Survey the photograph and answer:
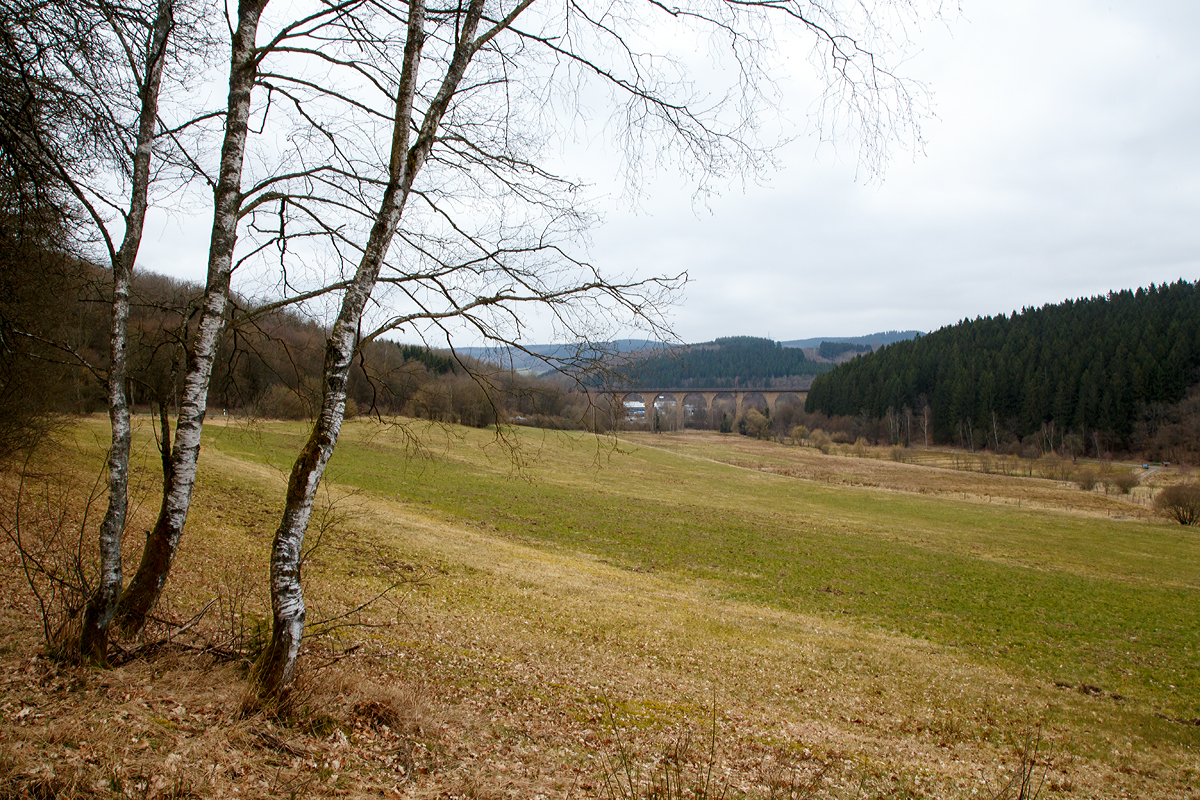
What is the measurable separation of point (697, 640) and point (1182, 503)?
144 feet

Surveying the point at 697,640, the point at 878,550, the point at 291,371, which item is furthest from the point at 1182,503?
the point at 291,371

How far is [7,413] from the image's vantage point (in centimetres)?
1322

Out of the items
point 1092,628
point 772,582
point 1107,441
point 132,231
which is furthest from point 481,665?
point 1107,441

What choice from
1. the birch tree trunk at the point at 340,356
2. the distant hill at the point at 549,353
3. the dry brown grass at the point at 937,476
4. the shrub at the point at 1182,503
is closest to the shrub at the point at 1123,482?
the dry brown grass at the point at 937,476

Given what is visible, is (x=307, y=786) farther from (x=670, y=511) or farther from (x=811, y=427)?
(x=811, y=427)

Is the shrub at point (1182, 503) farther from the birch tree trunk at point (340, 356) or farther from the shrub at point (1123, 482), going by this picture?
the birch tree trunk at point (340, 356)

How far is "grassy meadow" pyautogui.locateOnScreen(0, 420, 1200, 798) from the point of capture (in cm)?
588

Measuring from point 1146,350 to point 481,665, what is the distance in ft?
360

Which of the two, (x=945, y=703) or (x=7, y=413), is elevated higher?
(x=7, y=413)

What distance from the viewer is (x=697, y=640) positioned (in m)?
11.7

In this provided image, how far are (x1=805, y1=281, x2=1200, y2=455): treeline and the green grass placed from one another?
191 feet

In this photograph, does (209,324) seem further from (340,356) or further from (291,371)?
(291,371)

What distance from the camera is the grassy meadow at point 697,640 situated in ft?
19.3

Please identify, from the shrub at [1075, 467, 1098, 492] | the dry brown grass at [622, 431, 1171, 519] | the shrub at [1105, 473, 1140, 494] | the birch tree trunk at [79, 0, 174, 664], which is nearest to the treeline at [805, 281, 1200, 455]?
the dry brown grass at [622, 431, 1171, 519]
